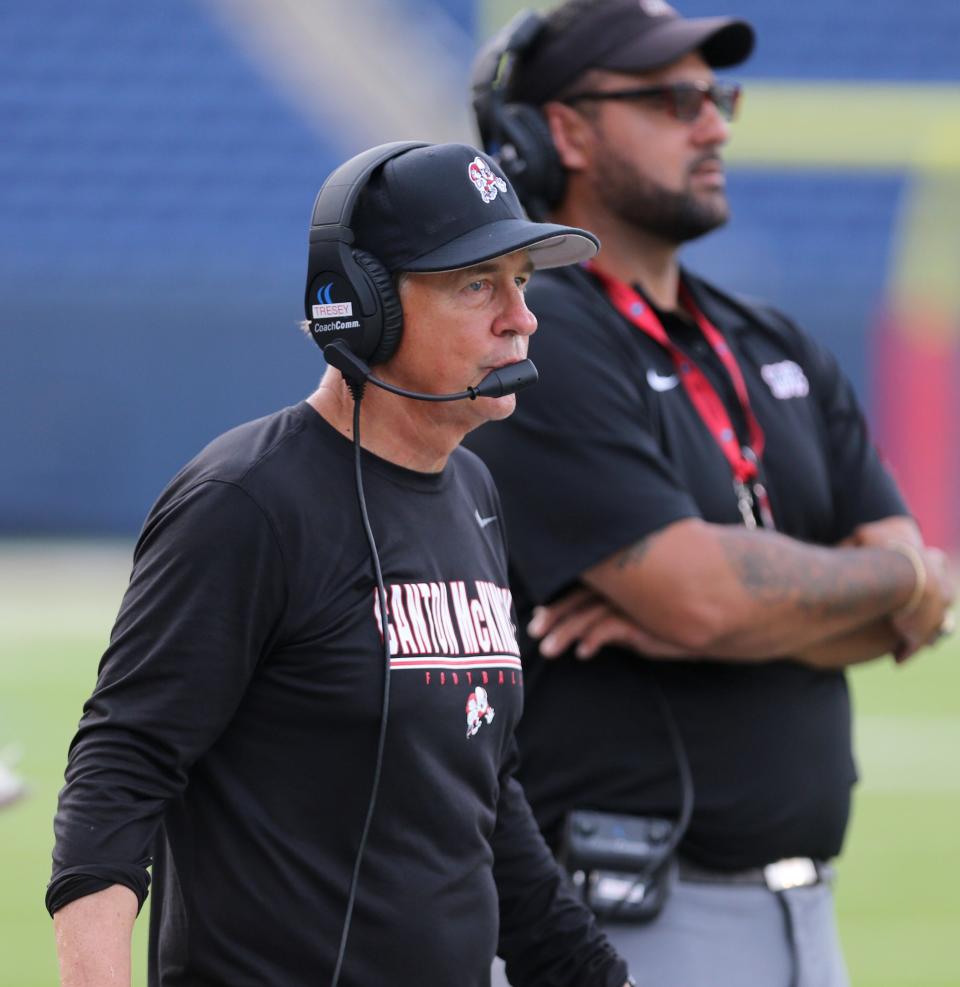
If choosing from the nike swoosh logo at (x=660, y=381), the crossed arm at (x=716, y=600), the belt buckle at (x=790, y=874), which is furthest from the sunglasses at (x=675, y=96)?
the belt buckle at (x=790, y=874)

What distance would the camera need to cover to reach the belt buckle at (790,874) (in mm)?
2879

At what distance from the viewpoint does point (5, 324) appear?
1320cm

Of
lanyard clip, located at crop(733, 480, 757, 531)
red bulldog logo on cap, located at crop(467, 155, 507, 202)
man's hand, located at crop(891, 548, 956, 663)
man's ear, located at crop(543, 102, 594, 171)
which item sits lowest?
man's hand, located at crop(891, 548, 956, 663)

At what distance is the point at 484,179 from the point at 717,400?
2.93 feet

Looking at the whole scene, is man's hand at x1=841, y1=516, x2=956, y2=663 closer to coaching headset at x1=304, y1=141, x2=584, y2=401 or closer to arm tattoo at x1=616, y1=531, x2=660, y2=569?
arm tattoo at x1=616, y1=531, x2=660, y2=569

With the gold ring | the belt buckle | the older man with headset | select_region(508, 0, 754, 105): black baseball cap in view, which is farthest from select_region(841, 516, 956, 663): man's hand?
the older man with headset

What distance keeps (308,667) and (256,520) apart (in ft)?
0.58

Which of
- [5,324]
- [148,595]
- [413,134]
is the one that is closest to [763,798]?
[148,595]

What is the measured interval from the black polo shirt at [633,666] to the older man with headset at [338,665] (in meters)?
0.52

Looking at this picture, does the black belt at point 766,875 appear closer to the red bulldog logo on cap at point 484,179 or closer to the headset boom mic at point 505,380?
the headset boom mic at point 505,380

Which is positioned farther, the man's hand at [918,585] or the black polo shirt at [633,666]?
the man's hand at [918,585]

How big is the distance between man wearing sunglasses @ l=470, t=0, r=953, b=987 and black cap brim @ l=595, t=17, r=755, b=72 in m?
0.01

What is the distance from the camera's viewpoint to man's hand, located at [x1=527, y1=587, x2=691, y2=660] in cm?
282

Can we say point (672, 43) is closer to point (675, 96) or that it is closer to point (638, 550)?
point (675, 96)
